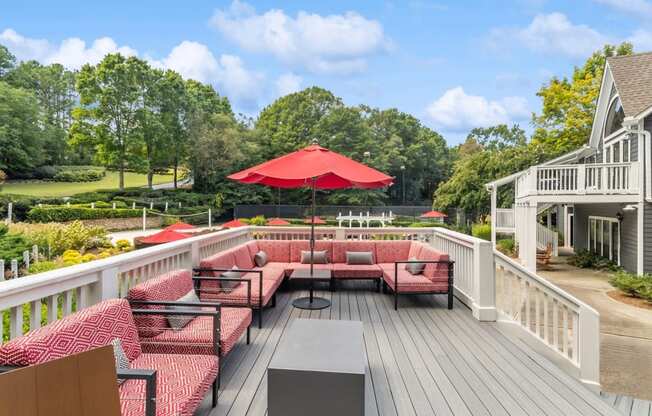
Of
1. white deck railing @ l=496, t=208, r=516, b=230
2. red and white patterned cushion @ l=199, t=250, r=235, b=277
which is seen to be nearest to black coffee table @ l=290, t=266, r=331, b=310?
red and white patterned cushion @ l=199, t=250, r=235, b=277

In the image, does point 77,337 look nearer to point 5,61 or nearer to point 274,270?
point 274,270

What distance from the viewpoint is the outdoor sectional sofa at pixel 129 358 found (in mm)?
1703

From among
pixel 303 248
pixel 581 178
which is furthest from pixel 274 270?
pixel 581 178

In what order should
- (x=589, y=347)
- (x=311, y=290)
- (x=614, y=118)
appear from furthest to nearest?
(x=614, y=118)
(x=311, y=290)
(x=589, y=347)

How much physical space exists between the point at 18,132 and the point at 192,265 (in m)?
32.1

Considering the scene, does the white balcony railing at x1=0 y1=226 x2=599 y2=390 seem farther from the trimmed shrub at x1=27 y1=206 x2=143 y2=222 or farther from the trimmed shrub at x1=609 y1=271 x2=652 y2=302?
the trimmed shrub at x1=27 y1=206 x2=143 y2=222

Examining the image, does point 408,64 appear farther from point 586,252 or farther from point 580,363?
point 580,363

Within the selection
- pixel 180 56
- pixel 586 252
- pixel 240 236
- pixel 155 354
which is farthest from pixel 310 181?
pixel 180 56

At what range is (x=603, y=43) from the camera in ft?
68.0

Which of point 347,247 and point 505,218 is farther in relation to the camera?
point 505,218

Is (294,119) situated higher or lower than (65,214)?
higher

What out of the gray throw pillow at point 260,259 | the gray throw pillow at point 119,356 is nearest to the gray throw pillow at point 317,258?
the gray throw pillow at point 260,259

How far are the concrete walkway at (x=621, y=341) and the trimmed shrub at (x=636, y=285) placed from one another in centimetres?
43

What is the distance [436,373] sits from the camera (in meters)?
3.11
